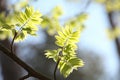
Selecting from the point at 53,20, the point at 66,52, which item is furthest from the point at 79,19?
the point at 66,52

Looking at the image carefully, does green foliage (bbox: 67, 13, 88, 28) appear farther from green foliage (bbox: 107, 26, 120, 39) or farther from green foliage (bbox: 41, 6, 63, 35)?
green foliage (bbox: 107, 26, 120, 39)

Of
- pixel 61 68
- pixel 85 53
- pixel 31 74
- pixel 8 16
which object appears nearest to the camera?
pixel 31 74

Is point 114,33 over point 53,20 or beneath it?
beneath

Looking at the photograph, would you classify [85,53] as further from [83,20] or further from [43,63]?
[83,20]

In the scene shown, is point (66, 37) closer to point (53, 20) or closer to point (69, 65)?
point (69, 65)

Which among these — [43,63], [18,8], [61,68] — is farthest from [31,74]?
[43,63]

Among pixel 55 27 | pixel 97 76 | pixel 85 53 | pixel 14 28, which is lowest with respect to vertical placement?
pixel 97 76

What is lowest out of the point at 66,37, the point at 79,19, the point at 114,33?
the point at 114,33

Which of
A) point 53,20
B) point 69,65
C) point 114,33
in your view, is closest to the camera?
point 69,65
